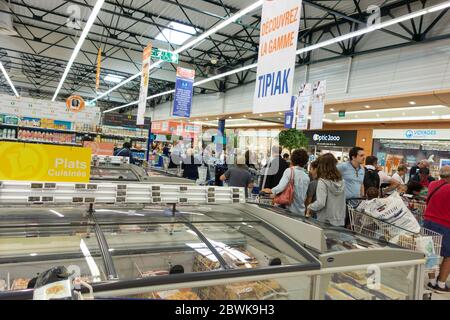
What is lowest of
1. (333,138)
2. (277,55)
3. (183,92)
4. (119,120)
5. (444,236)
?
(444,236)

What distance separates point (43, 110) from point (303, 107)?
7.64 m

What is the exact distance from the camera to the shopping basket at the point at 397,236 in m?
3.01

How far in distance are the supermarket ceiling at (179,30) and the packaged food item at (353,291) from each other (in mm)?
8308

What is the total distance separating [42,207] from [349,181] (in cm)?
388

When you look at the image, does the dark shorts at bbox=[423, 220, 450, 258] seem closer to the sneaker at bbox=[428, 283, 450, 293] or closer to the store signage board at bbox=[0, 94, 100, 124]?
the sneaker at bbox=[428, 283, 450, 293]

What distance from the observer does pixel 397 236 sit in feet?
11.1

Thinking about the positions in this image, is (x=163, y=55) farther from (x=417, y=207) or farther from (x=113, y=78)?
(x=113, y=78)

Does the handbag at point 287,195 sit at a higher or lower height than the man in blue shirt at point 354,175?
lower

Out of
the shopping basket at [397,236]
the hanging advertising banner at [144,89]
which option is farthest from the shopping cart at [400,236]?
the hanging advertising banner at [144,89]

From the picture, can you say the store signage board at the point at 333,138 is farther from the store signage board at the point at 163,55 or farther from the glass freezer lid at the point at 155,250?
the glass freezer lid at the point at 155,250

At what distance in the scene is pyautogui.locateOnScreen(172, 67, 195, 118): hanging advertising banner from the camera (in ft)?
39.4

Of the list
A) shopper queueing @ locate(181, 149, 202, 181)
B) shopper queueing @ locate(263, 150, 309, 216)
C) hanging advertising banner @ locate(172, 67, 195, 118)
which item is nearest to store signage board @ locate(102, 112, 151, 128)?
hanging advertising banner @ locate(172, 67, 195, 118)

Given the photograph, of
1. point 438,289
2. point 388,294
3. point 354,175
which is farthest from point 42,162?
point 438,289
